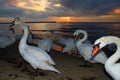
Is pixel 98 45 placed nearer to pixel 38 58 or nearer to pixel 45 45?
pixel 38 58

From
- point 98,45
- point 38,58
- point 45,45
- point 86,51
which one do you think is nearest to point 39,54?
point 38,58

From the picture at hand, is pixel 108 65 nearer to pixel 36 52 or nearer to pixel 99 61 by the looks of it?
pixel 36 52

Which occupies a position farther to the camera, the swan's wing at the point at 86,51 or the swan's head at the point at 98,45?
the swan's wing at the point at 86,51

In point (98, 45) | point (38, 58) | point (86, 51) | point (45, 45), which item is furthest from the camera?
point (45, 45)

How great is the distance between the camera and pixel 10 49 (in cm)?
1521

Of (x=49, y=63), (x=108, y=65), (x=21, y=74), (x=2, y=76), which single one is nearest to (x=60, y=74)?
(x=49, y=63)

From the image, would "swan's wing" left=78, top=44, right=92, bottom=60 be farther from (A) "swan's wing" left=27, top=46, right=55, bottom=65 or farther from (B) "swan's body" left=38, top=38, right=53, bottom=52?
(A) "swan's wing" left=27, top=46, right=55, bottom=65

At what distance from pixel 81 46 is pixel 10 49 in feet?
13.9

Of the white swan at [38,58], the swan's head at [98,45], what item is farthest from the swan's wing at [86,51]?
the swan's head at [98,45]

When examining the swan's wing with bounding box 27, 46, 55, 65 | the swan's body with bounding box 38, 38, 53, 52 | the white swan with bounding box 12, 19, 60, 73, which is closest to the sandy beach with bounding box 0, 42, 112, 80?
the white swan with bounding box 12, 19, 60, 73

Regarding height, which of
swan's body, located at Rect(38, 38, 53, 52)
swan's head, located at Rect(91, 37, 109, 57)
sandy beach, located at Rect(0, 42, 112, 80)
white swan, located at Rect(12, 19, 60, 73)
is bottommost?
sandy beach, located at Rect(0, 42, 112, 80)

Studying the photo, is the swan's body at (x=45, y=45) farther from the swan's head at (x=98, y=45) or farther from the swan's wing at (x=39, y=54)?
the swan's head at (x=98, y=45)

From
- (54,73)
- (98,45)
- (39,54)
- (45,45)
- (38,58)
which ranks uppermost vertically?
(98,45)

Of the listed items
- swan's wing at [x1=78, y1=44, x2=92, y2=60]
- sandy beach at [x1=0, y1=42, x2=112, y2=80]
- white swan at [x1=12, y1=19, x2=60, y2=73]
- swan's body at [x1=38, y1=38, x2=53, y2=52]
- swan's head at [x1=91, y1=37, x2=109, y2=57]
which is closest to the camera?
swan's head at [x1=91, y1=37, x2=109, y2=57]
